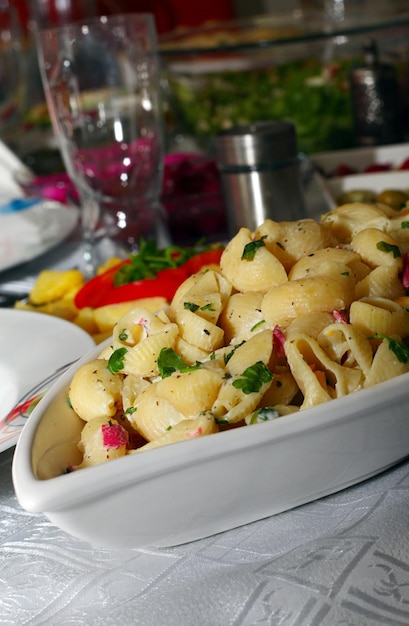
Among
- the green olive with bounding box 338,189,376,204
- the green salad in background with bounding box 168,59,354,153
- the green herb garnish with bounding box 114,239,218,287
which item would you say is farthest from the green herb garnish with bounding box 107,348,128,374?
the green salad in background with bounding box 168,59,354,153

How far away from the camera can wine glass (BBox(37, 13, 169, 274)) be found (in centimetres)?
138

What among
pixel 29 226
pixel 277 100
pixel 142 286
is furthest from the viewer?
pixel 277 100

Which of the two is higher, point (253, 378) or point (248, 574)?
point (253, 378)

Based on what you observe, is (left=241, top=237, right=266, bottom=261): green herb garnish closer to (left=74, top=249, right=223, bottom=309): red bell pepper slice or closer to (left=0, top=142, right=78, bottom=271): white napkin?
(left=74, top=249, right=223, bottom=309): red bell pepper slice

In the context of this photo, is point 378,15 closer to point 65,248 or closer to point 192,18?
point 65,248

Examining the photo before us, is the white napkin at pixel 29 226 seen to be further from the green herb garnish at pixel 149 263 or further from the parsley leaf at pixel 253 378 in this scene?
the parsley leaf at pixel 253 378

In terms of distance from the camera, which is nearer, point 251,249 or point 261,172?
point 251,249

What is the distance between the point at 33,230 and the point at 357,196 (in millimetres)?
539

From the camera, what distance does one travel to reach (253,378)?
1.99 feet

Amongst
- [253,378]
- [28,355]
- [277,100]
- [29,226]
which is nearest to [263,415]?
[253,378]

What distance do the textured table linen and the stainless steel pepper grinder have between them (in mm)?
726

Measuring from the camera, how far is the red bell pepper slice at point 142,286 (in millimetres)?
998

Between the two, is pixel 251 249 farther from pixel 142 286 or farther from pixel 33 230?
pixel 33 230

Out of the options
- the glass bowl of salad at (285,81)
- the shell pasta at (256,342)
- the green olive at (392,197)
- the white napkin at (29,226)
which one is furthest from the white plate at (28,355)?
the glass bowl of salad at (285,81)
